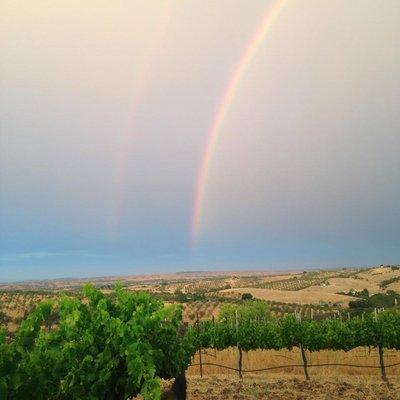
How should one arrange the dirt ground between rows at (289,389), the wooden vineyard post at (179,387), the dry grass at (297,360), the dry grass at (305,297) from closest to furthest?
the wooden vineyard post at (179,387), the dirt ground between rows at (289,389), the dry grass at (297,360), the dry grass at (305,297)

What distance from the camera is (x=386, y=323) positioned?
71.7 ft

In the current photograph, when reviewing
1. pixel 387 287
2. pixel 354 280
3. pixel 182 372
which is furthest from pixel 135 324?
pixel 354 280

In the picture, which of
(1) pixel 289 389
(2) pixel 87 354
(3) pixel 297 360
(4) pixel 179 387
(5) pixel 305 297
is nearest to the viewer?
(2) pixel 87 354

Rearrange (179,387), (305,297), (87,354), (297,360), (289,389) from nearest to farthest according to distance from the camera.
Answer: (87,354), (179,387), (289,389), (297,360), (305,297)

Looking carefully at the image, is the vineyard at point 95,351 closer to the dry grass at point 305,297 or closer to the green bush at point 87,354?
the green bush at point 87,354

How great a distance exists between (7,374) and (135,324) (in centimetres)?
263

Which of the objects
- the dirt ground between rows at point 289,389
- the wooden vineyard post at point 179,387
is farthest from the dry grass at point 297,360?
the wooden vineyard post at point 179,387

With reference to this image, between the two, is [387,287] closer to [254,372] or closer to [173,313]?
[254,372]

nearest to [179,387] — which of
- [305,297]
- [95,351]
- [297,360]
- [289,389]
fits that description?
[95,351]

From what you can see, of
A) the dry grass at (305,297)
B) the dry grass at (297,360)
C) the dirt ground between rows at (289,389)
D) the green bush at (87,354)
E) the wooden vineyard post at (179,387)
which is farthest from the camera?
the dry grass at (305,297)

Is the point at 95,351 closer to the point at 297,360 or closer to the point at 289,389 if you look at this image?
the point at 289,389

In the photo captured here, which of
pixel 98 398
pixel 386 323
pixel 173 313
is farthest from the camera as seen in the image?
pixel 386 323

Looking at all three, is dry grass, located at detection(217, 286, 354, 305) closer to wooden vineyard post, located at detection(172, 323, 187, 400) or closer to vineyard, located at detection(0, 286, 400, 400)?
wooden vineyard post, located at detection(172, 323, 187, 400)

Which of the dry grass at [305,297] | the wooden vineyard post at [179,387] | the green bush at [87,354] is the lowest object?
the dry grass at [305,297]
